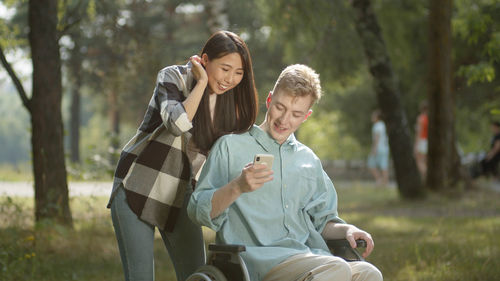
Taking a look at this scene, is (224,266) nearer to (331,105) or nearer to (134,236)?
(134,236)

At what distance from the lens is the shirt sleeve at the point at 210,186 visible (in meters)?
3.29

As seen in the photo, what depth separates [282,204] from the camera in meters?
3.48

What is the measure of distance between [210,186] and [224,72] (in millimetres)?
587

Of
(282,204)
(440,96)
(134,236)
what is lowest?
(440,96)

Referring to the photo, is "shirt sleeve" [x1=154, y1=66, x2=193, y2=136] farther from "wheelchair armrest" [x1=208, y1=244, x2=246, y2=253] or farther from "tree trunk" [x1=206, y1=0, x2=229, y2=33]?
"tree trunk" [x1=206, y1=0, x2=229, y2=33]

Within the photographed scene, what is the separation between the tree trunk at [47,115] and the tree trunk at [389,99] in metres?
5.18

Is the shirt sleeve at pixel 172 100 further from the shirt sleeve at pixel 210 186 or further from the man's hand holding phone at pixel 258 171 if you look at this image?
the man's hand holding phone at pixel 258 171

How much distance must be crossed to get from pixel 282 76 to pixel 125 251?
1.17 m

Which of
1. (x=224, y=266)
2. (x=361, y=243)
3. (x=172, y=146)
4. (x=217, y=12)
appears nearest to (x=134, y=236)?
(x=172, y=146)

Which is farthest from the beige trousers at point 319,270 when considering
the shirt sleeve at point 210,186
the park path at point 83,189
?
the park path at point 83,189

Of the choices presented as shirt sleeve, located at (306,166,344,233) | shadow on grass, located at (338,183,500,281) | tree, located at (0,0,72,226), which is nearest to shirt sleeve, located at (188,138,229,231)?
shirt sleeve, located at (306,166,344,233)

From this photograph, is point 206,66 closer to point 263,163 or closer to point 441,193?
point 263,163

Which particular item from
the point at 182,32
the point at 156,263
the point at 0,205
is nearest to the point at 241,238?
the point at 156,263

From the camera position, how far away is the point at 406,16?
64.9ft
